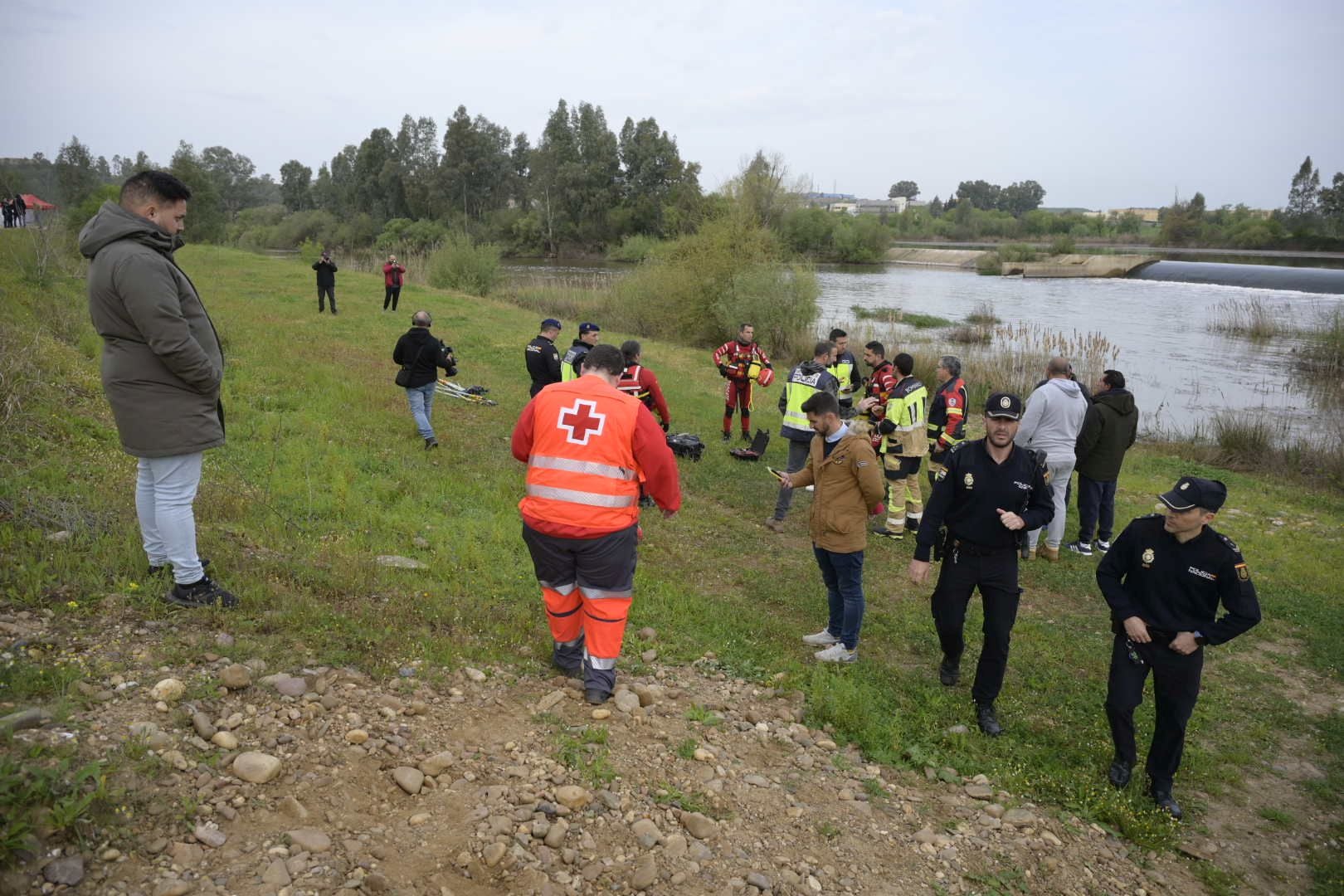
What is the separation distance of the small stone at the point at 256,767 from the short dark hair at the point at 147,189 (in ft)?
9.11

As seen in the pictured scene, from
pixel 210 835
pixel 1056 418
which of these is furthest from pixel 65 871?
pixel 1056 418

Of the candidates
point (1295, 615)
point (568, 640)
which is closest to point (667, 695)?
point (568, 640)

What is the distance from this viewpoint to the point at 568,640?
4.59 metres

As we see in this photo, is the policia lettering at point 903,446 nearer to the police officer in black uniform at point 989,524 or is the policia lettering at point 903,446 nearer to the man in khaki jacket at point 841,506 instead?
the man in khaki jacket at point 841,506

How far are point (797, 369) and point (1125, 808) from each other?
5469 mm

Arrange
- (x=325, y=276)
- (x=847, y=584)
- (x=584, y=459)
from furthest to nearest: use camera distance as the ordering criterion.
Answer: (x=325, y=276), (x=847, y=584), (x=584, y=459)

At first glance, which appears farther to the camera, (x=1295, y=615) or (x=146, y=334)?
(x=1295, y=615)

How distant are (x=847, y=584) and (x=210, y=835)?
4.14 m

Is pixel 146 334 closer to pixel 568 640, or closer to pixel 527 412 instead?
pixel 527 412

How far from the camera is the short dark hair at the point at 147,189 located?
391 centimetres

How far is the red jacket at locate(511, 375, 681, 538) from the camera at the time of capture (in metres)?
4.11

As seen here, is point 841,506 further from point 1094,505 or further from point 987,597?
point 1094,505

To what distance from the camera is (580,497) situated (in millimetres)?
4070

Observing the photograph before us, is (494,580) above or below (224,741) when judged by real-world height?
below
